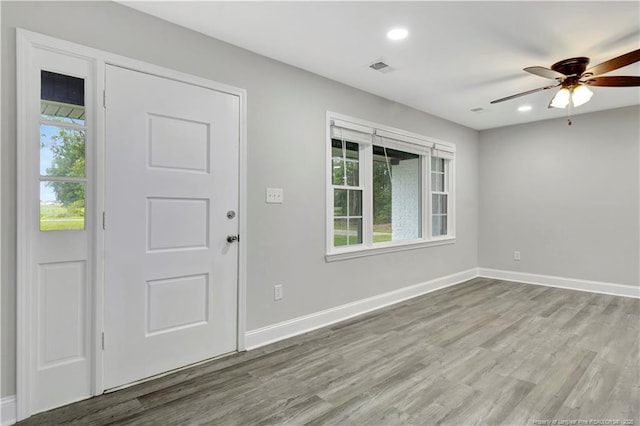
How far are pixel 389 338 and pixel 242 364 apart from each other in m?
1.34

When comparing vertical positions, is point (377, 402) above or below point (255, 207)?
below

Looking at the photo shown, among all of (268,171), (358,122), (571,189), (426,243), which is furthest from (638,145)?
(268,171)

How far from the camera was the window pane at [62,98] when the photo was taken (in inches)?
79.1

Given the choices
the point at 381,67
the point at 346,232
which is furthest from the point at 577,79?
the point at 346,232

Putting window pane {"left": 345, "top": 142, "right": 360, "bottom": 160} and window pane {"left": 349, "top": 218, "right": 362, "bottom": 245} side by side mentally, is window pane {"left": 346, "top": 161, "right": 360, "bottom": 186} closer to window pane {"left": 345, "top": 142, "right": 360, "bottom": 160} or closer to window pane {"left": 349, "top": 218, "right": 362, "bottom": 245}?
window pane {"left": 345, "top": 142, "right": 360, "bottom": 160}

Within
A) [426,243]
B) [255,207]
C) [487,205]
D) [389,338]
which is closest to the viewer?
[255,207]

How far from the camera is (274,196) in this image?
3082 mm

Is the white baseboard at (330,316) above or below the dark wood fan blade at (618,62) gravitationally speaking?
below

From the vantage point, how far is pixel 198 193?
2.62 m

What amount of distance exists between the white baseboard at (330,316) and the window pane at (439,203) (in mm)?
1018

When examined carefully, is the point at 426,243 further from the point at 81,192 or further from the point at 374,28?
the point at 81,192

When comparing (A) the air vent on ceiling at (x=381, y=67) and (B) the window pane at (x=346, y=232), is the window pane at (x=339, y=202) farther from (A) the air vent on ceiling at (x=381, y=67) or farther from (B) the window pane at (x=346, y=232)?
(A) the air vent on ceiling at (x=381, y=67)

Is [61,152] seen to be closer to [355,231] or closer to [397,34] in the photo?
[397,34]

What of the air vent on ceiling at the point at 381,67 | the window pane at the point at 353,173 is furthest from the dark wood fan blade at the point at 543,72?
the window pane at the point at 353,173
